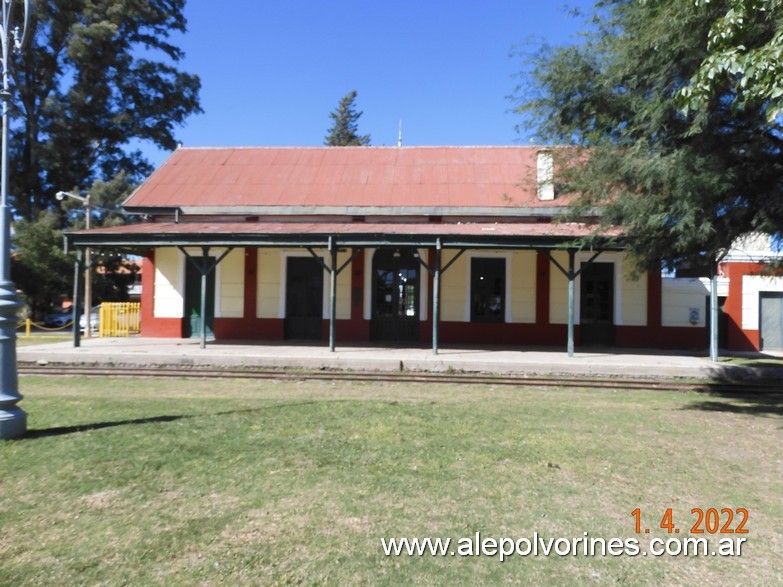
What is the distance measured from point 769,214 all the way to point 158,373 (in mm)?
12041

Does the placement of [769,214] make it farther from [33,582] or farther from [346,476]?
[33,582]

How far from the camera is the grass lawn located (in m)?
3.28

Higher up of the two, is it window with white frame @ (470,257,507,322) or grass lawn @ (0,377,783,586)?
window with white frame @ (470,257,507,322)

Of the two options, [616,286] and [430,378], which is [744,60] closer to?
[430,378]

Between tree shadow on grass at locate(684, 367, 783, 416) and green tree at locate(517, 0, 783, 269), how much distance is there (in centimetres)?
260

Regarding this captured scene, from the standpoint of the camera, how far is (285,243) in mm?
14422

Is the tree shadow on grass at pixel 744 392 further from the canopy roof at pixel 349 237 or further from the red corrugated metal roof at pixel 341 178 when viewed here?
the red corrugated metal roof at pixel 341 178

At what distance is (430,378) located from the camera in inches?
454

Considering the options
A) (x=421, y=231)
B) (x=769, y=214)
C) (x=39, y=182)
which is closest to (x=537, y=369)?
(x=421, y=231)

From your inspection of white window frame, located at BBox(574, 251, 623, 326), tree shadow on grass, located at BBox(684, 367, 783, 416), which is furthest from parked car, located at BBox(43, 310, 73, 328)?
tree shadow on grass, located at BBox(684, 367, 783, 416)

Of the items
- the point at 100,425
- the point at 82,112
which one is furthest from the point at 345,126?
the point at 100,425

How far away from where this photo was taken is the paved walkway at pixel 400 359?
484 inches

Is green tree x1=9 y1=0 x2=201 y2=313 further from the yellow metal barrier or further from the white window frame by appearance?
the white window frame

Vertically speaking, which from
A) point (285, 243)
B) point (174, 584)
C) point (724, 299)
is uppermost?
point (285, 243)
